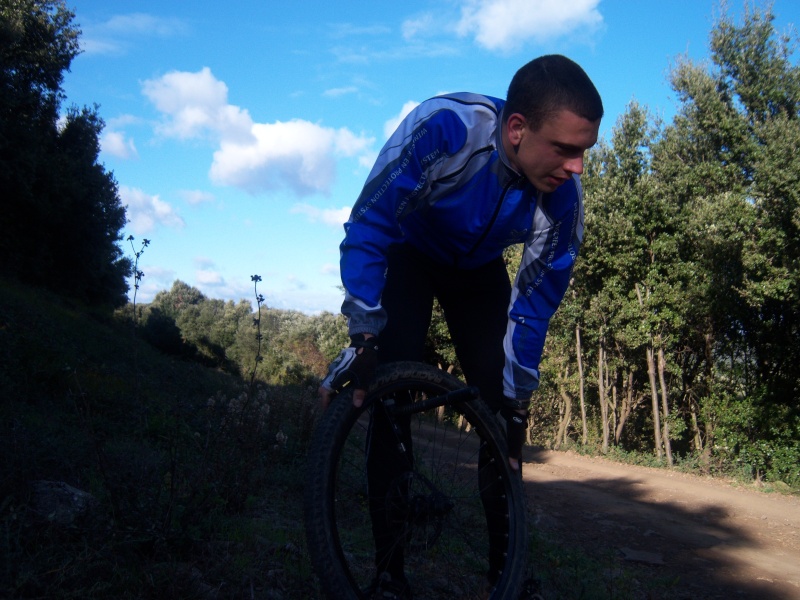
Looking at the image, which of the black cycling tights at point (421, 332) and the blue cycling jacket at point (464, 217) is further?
the black cycling tights at point (421, 332)

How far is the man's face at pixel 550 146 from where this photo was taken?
8.08 feet

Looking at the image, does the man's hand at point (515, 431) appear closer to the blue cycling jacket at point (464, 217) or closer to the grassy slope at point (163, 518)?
the blue cycling jacket at point (464, 217)

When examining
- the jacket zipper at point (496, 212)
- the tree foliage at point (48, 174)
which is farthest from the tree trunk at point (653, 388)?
the tree foliage at point (48, 174)

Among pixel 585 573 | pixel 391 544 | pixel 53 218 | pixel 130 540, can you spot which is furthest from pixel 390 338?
pixel 53 218

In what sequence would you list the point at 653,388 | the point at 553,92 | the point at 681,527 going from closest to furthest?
the point at 553,92, the point at 681,527, the point at 653,388

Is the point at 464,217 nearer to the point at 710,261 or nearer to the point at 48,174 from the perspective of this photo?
the point at 710,261

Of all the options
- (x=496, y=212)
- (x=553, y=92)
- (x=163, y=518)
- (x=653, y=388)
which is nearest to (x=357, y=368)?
(x=496, y=212)

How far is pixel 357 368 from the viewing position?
2271 millimetres

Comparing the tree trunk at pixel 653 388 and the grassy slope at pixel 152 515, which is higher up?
the tree trunk at pixel 653 388

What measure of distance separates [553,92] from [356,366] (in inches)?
48.2

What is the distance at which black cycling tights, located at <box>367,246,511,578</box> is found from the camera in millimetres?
2607

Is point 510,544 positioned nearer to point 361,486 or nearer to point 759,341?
point 361,486

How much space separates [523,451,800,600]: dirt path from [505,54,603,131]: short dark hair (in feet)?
11.5

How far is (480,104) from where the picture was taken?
104 inches
